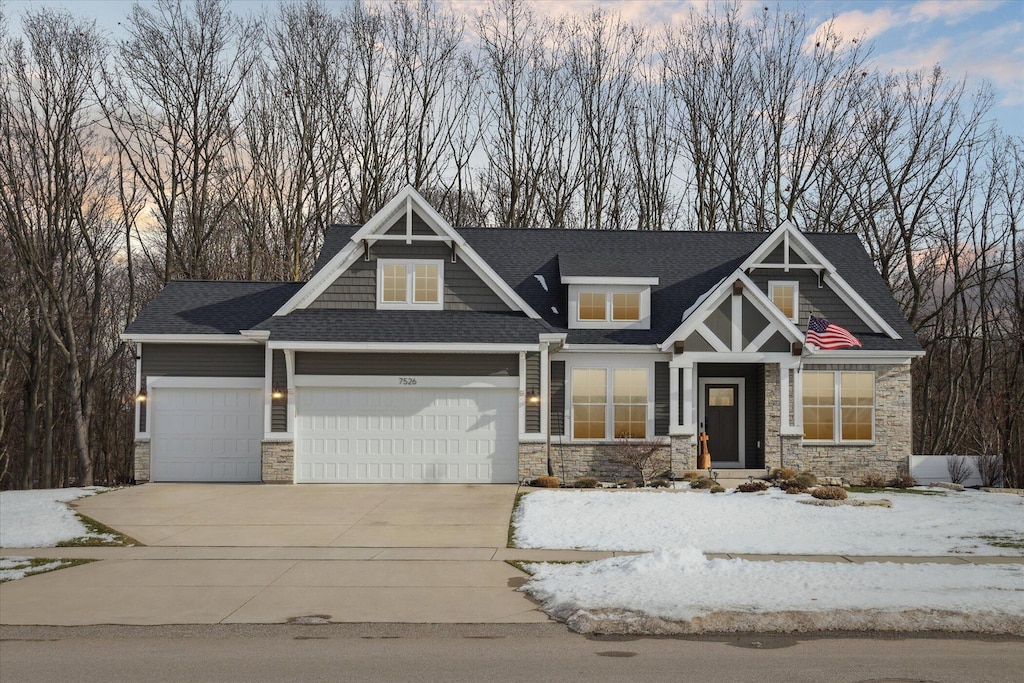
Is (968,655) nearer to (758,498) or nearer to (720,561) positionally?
(720,561)

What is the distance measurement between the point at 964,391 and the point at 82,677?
34680mm

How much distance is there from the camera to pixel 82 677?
703cm

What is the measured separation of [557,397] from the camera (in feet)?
73.7

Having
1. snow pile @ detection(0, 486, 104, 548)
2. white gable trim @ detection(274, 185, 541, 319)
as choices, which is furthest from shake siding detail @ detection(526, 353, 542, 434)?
snow pile @ detection(0, 486, 104, 548)

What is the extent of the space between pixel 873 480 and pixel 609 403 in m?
6.81

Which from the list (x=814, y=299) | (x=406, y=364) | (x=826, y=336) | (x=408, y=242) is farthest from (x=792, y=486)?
(x=408, y=242)

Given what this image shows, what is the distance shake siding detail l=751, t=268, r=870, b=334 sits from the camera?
2347cm

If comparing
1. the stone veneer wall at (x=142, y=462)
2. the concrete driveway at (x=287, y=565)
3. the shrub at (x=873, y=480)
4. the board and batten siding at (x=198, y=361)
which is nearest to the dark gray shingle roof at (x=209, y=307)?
the board and batten siding at (x=198, y=361)

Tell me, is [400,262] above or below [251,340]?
above

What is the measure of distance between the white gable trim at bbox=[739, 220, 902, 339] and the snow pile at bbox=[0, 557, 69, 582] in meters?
17.3

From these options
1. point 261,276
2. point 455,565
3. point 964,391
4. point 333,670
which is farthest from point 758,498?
point 261,276

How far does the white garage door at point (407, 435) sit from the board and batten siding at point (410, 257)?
2.14 meters

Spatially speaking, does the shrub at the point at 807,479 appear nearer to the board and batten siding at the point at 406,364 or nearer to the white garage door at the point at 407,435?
the white garage door at the point at 407,435

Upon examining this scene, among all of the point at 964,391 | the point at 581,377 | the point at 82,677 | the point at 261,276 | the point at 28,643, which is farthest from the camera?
the point at 261,276
